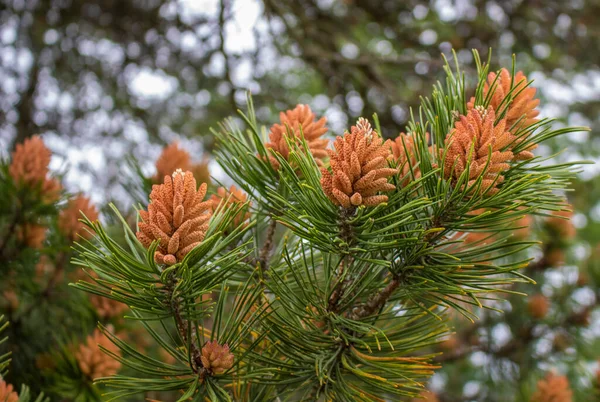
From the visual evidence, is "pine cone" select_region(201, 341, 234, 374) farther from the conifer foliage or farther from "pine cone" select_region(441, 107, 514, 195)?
"pine cone" select_region(441, 107, 514, 195)

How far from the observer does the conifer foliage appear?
810mm

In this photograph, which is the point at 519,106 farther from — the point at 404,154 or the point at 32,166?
the point at 32,166

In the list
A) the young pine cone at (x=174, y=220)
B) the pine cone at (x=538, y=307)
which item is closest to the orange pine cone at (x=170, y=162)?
the young pine cone at (x=174, y=220)

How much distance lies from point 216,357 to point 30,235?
2.89 feet

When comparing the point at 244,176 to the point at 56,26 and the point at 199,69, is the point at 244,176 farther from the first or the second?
the point at 56,26

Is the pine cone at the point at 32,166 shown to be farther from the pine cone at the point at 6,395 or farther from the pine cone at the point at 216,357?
the pine cone at the point at 216,357

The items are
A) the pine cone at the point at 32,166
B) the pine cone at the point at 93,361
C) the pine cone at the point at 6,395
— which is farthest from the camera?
the pine cone at the point at 32,166

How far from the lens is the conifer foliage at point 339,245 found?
810mm

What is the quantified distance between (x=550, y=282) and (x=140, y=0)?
2.98m

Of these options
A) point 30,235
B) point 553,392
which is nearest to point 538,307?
point 553,392

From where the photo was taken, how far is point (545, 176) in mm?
808

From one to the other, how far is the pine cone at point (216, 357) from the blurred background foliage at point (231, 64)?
1.78 metres

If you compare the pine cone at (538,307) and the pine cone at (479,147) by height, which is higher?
the pine cone at (538,307)

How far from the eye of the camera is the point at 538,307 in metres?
2.53
